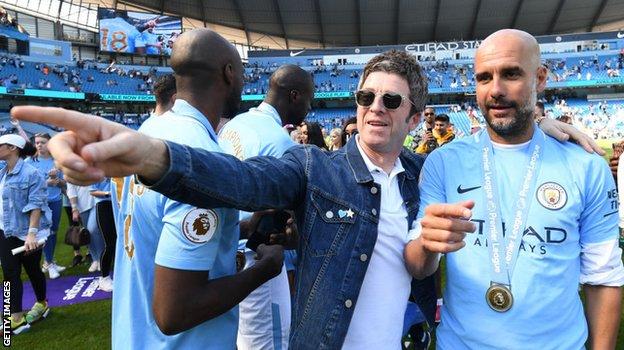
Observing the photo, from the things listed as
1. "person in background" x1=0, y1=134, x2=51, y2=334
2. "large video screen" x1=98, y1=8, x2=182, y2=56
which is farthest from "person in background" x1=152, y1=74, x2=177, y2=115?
"large video screen" x1=98, y1=8, x2=182, y2=56

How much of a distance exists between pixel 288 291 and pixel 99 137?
2.00m

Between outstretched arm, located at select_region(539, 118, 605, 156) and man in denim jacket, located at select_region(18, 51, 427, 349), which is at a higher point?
outstretched arm, located at select_region(539, 118, 605, 156)

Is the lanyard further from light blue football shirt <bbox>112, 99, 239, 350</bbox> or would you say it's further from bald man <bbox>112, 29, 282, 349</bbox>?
light blue football shirt <bbox>112, 99, 239, 350</bbox>

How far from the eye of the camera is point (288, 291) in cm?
274

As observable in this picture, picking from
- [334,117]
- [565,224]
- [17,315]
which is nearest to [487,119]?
[565,224]

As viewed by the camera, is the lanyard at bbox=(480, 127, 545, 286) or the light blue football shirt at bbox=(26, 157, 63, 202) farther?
the light blue football shirt at bbox=(26, 157, 63, 202)

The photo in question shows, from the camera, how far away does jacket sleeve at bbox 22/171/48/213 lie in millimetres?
4634

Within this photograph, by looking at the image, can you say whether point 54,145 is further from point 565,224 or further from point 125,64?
point 125,64

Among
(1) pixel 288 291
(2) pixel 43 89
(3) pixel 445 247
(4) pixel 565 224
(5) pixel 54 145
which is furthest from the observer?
(2) pixel 43 89

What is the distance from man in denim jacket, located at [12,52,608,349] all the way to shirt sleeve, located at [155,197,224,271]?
218 millimetres

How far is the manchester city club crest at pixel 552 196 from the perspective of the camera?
5.10 feet

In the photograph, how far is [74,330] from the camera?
4.59 metres

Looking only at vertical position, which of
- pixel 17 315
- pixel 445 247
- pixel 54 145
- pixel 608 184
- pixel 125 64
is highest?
pixel 125 64

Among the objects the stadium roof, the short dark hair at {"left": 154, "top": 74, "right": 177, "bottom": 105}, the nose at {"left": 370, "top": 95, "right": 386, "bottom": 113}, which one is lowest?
the nose at {"left": 370, "top": 95, "right": 386, "bottom": 113}
